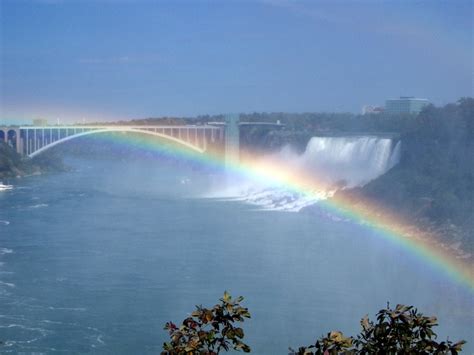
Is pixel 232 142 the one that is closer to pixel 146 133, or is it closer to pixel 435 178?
pixel 146 133

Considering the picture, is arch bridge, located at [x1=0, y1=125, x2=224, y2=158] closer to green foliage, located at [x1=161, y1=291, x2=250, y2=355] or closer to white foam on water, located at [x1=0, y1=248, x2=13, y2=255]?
white foam on water, located at [x1=0, y1=248, x2=13, y2=255]

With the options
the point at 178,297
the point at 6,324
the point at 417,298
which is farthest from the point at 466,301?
the point at 6,324

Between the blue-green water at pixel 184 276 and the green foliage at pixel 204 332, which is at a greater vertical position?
the green foliage at pixel 204 332

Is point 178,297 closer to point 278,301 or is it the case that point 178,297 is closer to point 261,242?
point 278,301

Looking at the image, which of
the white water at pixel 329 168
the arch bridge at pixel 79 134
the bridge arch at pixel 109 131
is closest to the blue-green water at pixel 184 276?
the white water at pixel 329 168

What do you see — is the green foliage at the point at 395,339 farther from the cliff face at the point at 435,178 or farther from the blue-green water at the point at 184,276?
the cliff face at the point at 435,178

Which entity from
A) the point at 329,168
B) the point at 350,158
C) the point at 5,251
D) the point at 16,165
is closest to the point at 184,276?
the point at 5,251
